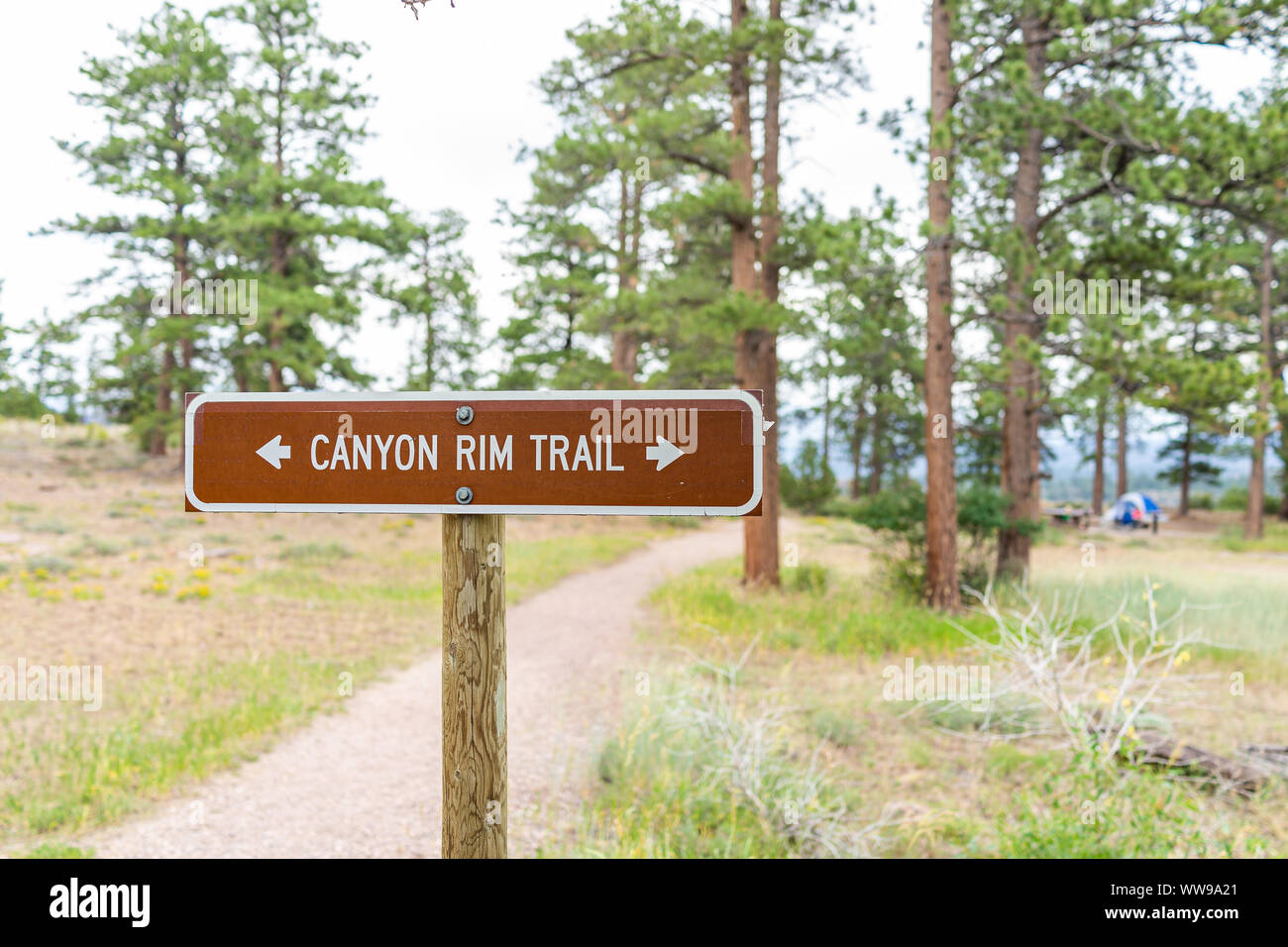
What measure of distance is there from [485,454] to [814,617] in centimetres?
787

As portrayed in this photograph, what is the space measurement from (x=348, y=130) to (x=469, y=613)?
1917 cm

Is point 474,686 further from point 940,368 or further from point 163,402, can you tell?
point 163,402

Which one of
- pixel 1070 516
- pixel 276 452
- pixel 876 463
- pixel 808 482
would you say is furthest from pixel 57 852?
pixel 876 463

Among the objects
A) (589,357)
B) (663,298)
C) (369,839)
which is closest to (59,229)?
(589,357)

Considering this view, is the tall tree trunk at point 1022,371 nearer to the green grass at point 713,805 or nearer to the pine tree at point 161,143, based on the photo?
the green grass at point 713,805

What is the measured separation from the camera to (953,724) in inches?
242

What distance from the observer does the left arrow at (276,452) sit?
211 cm

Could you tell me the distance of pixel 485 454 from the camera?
2066 mm

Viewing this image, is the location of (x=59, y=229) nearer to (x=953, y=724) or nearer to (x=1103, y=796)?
(x=953, y=724)

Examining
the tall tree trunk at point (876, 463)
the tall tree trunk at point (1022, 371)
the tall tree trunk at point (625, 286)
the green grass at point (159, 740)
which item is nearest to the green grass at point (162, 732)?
the green grass at point (159, 740)

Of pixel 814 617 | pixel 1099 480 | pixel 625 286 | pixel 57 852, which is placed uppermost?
pixel 625 286

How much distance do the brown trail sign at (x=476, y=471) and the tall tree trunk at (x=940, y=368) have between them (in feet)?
26.5

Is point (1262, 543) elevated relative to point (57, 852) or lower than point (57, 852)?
lower

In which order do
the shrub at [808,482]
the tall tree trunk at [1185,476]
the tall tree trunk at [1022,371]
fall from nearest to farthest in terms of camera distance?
the tall tree trunk at [1022,371], the shrub at [808,482], the tall tree trunk at [1185,476]
